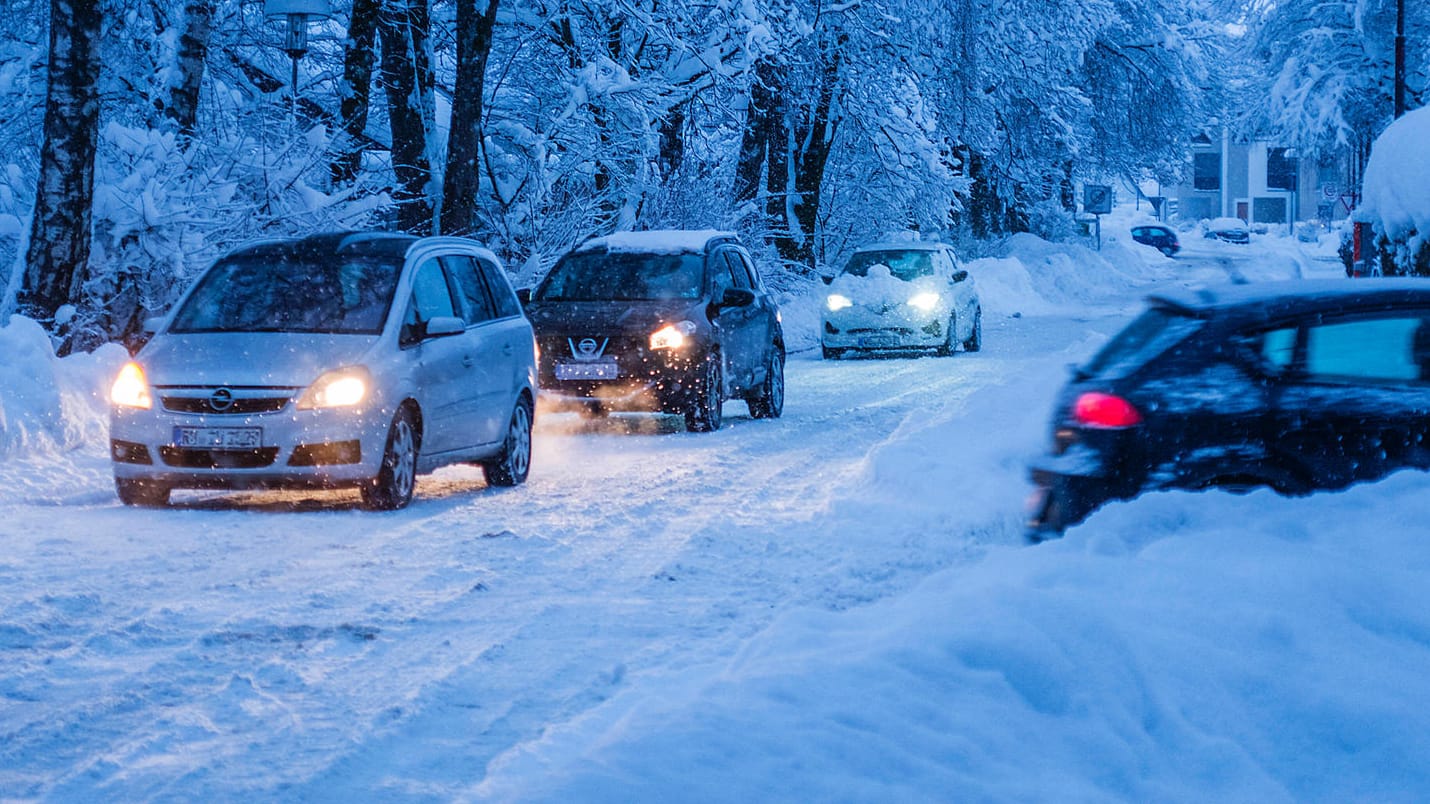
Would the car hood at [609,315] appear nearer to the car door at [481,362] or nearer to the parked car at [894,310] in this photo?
the car door at [481,362]

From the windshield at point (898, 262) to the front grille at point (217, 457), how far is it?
1748 cm

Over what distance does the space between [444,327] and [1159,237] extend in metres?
75.9

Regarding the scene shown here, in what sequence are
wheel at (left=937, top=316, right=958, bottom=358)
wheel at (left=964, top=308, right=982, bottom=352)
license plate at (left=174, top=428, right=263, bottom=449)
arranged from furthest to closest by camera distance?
wheel at (left=964, top=308, right=982, bottom=352) < wheel at (left=937, top=316, right=958, bottom=358) < license plate at (left=174, top=428, right=263, bottom=449)

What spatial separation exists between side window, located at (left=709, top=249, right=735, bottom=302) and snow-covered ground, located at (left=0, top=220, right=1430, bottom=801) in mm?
5762

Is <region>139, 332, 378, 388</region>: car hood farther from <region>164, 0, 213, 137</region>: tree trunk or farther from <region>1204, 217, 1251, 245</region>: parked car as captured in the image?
<region>1204, 217, 1251, 245</region>: parked car

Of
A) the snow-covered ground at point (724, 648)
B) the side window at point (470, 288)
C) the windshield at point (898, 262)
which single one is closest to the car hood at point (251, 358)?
the snow-covered ground at point (724, 648)

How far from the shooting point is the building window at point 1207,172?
14188 cm

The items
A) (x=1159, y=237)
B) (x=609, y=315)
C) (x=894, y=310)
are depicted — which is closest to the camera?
(x=609, y=315)

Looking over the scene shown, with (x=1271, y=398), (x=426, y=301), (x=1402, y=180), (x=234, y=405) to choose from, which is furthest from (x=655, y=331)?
(x=1402, y=180)

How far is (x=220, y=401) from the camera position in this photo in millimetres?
10633

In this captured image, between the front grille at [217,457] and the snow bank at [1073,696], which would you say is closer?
the snow bank at [1073,696]

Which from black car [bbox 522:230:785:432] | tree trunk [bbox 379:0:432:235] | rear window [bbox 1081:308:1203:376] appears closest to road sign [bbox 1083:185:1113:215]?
tree trunk [bbox 379:0:432:235]

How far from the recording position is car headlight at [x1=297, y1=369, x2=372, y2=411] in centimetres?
1060

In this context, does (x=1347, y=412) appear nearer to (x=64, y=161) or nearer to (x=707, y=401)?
(x=707, y=401)
